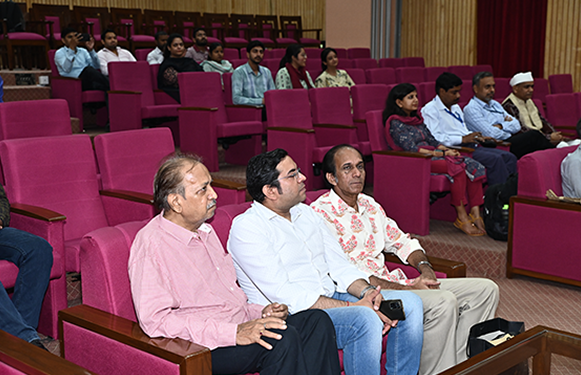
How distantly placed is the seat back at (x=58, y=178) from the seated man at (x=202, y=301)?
3.84ft

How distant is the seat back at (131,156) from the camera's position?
3.02m

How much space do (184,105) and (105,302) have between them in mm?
3615

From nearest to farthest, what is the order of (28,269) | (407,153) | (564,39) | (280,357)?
(280,357)
(28,269)
(407,153)
(564,39)

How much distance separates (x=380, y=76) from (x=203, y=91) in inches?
91.0

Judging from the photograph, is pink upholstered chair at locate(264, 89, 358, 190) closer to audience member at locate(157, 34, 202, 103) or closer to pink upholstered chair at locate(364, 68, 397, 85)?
audience member at locate(157, 34, 202, 103)

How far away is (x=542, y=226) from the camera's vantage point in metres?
3.31

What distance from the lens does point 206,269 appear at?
1.84m

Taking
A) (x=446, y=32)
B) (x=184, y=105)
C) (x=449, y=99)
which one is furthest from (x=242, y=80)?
(x=446, y=32)

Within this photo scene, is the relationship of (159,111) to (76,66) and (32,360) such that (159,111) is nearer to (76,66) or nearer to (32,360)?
(76,66)

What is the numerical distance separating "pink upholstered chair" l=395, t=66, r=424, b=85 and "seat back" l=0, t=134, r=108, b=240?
484cm

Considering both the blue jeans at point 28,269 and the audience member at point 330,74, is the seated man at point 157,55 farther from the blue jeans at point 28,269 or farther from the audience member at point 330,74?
the blue jeans at point 28,269

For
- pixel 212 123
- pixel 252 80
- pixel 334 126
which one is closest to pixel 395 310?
pixel 334 126

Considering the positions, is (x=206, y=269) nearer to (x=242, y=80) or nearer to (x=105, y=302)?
(x=105, y=302)

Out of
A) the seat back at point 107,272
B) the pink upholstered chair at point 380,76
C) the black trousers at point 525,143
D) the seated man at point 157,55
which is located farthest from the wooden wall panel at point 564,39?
the seat back at point 107,272
